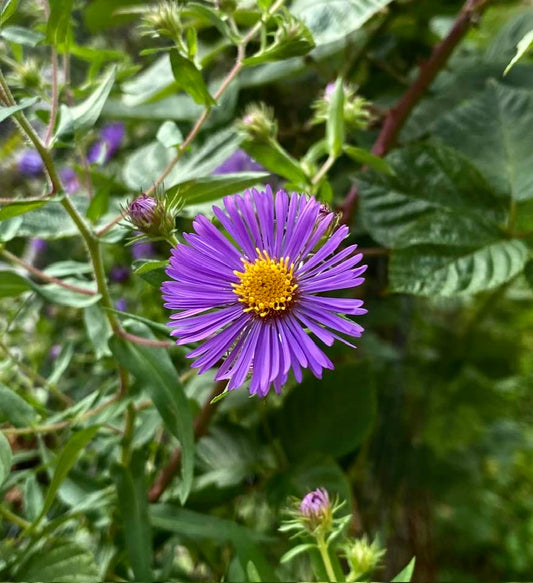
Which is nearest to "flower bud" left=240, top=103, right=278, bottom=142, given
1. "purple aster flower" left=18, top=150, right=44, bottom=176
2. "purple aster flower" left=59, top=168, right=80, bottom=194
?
"purple aster flower" left=59, top=168, right=80, bottom=194

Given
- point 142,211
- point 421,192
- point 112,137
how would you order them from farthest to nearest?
point 112,137 → point 421,192 → point 142,211

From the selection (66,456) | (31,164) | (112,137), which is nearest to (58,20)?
(66,456)

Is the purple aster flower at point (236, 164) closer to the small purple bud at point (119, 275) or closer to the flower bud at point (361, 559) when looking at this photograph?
the small purple bud at point (119, 275)

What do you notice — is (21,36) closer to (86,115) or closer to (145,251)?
(86,115)

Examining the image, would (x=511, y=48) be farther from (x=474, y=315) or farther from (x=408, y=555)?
(x=408, y=555)

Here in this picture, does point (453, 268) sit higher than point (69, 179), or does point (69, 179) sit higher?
point (453, 268)

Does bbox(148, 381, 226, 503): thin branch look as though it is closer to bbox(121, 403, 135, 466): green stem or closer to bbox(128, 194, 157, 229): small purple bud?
bbox(121, 403, 135, 466): green stem
